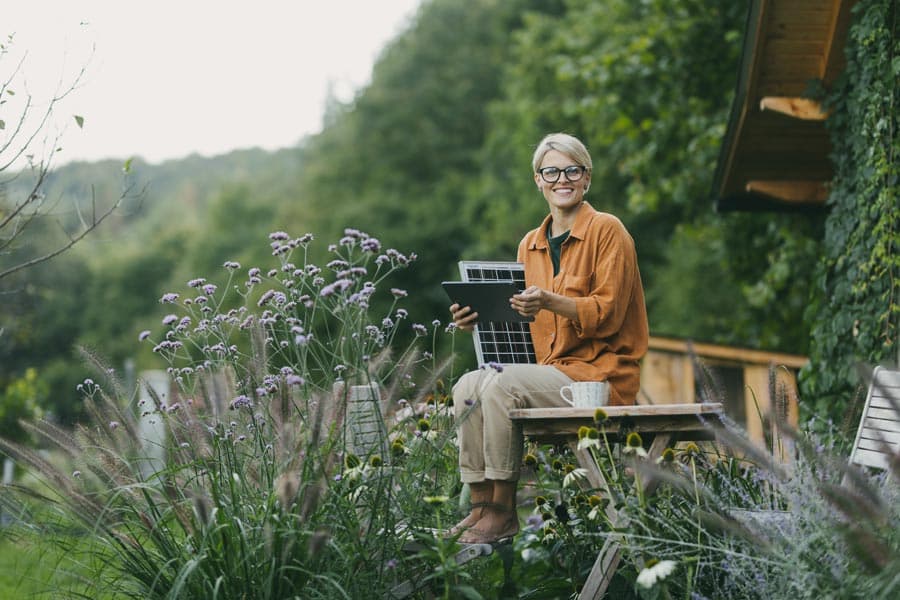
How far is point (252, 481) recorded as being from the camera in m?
3.69

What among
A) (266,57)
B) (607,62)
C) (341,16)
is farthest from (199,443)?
(266,57)

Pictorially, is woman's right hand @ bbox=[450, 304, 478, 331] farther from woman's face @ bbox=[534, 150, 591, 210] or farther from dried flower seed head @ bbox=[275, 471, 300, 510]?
dried flower seed head @ bbox=[275, 471, 300, 510]

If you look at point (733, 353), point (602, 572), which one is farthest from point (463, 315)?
point (733, 353)

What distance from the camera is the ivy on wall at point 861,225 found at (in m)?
6.11

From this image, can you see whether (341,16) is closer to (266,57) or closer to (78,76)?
(266,57)

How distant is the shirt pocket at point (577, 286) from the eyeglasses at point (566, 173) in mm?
435

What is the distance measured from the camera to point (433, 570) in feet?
12.2

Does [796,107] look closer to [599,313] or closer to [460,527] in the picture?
[599,313]

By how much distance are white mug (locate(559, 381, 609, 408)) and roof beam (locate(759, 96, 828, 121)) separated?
13.1ft

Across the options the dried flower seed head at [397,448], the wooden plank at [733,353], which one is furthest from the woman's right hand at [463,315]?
the wooden plank at [733,353]

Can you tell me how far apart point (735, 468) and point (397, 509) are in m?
1.43

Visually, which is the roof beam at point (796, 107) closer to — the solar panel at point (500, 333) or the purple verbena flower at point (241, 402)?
the solar panel at point (500, 333)

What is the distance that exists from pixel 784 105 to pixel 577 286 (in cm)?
381

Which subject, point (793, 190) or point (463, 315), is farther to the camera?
point (793, 190)
